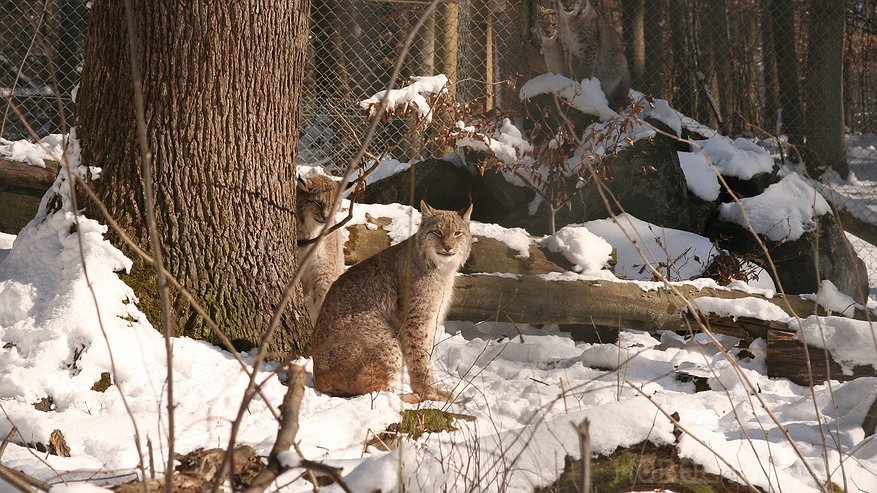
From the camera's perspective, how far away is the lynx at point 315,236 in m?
5.68

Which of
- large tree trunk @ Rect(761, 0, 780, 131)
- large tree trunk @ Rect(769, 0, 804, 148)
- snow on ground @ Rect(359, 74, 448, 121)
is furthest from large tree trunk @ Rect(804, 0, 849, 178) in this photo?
snow on ground @ Rect(359, 74, 448, 121)

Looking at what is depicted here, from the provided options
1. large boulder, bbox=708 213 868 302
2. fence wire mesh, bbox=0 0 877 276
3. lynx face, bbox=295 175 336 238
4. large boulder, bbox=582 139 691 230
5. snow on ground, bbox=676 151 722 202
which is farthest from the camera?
fence wire mesh, bbox=0 0 877 276

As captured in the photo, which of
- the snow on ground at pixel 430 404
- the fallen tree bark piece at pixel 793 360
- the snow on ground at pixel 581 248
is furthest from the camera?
the snow on ground at pixel 581 248

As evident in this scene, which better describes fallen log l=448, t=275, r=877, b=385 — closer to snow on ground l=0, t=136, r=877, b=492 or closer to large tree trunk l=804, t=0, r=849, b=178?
snow on ground l=0, t=136, r=877, b=492

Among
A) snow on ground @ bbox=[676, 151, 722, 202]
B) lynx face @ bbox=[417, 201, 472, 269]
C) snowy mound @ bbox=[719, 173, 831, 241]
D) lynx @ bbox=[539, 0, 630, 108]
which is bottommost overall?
snowy mound @ bbox=[719, 173, 831, 241]

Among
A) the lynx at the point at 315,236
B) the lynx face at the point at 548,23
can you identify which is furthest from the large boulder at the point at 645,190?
the lynx at the point at 315,236

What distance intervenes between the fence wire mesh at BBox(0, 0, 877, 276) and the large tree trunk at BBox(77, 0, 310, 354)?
7.58 feet

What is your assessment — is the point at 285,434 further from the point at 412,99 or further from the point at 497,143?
the point at 497,143

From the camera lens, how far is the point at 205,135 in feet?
13.9

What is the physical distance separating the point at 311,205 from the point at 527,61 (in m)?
4.47

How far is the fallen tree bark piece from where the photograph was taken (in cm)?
463

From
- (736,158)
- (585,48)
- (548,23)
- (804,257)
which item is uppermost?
(548,23)

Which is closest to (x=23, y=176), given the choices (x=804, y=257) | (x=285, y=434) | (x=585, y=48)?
(x=285, y=434)

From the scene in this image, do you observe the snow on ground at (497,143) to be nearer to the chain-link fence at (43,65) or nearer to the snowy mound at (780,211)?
the snowy mound at (780,211)
